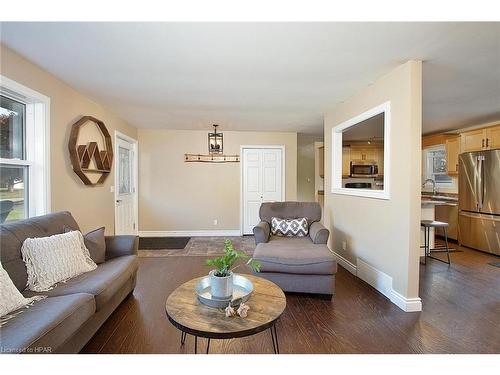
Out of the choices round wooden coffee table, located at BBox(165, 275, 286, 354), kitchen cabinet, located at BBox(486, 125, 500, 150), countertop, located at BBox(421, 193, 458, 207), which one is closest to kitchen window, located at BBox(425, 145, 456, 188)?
countertop, located at BBox(421, 193, 458, 207)

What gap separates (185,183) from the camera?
216 inches

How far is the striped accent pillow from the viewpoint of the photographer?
10.9 feet

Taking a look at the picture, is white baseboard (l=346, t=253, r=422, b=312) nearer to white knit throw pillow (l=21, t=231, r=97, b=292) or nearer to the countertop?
the countertop

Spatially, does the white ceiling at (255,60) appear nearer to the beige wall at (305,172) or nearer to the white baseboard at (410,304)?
the white baseboard at (410,304)

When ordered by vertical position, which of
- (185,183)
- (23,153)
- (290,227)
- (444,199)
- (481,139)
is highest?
(481,139)

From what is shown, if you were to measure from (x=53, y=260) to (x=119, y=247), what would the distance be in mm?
666

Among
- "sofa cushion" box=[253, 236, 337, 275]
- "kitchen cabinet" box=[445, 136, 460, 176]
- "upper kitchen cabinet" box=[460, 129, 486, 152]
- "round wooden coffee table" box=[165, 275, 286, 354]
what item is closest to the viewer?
"round wooden coffee table" box=[165, 275, 286, 354]

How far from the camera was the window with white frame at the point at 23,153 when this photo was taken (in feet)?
7.35

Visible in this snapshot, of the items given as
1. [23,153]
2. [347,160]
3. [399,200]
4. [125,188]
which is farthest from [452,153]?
[23,153]

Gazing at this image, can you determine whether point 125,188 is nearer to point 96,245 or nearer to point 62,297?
point 96,245

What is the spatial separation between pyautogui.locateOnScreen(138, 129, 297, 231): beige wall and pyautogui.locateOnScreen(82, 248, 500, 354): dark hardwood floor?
247 cm

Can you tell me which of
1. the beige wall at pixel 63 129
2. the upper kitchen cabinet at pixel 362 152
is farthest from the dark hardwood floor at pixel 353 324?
the upper kitchen cabinet at pixel 362 152
